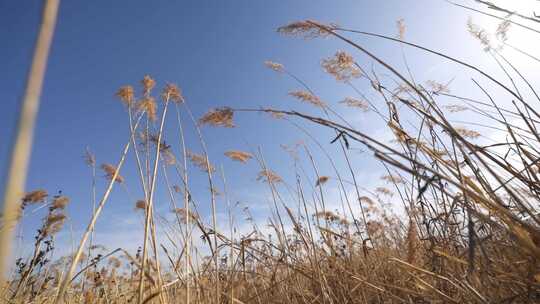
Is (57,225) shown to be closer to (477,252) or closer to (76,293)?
(76,293)

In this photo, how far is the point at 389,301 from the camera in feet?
7.38

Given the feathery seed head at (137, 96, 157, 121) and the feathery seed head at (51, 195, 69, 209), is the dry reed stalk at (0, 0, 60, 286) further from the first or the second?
the feathery seed head at (51, 195, 69, 209)

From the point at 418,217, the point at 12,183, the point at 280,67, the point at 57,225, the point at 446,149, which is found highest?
the point at 280,67

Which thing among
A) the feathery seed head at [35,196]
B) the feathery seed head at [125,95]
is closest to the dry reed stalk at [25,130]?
the feathery seed head at [125,95]

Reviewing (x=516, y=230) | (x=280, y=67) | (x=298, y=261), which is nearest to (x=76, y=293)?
(x=298, y=261)

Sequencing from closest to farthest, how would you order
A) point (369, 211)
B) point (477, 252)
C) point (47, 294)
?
point (477, 252) → point (47, 294) → point (369, 211)

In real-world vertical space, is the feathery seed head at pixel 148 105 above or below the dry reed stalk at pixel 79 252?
above

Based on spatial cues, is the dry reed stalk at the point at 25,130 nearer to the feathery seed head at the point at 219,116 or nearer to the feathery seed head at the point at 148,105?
the feathery seed head at the point at 219,116

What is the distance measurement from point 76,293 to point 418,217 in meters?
3.69

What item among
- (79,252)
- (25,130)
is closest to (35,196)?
(79,252)

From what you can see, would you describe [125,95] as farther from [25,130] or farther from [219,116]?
[25,130]

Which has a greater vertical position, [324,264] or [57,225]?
[57,225]

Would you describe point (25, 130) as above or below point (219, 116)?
below

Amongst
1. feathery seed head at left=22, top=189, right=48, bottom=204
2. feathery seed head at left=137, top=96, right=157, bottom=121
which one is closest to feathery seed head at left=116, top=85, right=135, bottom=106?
feathery seed head at left=137, top=96, right=157, bottom=121
